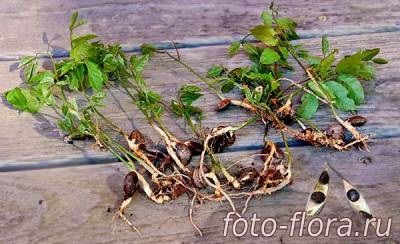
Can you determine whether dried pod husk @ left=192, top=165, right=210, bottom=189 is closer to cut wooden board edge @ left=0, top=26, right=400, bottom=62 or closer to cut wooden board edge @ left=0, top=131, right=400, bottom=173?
cut wooden board edge @ left=0, top=131, right=400, bottom=173

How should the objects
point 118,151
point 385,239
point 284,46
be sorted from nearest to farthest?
point 385,239
point 118,151
point 284,46

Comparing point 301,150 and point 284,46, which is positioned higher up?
point 284,46

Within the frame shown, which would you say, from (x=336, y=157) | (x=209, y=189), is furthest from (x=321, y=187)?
(x=209, y=189)

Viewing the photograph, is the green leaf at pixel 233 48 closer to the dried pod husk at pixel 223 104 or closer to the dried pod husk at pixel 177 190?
the dried pod husk at pixel 223 104

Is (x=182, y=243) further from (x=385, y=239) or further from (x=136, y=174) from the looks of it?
(x=385, y=239)

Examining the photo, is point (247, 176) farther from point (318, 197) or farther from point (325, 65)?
point (325, 65)
